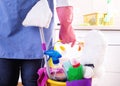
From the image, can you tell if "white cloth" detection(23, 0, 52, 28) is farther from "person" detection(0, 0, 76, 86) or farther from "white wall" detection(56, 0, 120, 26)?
"white wall" detection(56, 0, 120, 26)

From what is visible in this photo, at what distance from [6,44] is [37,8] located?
238mm

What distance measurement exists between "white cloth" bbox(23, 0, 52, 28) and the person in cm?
8

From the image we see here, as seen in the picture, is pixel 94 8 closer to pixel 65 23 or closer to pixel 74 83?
pixel 65 23

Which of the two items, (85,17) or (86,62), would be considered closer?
(86,62)

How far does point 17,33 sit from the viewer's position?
1.00 meters

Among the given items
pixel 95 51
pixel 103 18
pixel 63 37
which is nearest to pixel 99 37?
pixel 95 51

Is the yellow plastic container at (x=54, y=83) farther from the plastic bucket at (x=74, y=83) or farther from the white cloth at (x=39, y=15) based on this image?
the white cloth at (x=39, y=15)

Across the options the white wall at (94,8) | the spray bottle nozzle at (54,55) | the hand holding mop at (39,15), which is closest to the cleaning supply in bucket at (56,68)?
the spray bottle nozzle at (54,55)

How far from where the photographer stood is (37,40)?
100 centimetres

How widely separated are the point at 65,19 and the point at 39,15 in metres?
0.18

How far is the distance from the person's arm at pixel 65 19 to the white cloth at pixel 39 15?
150mm

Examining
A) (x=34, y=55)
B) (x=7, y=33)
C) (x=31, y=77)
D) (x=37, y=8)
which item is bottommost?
(x=31, y=77)

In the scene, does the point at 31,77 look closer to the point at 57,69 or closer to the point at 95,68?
the point at 57,69

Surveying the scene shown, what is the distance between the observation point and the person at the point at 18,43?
98cm
